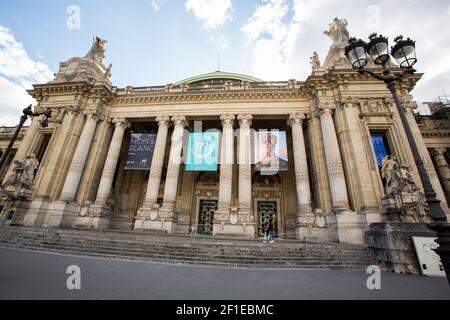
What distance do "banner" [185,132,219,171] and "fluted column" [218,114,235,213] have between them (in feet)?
2.39

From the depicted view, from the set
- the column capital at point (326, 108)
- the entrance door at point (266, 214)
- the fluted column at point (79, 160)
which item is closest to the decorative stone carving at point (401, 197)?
the column capital at point (326, 108)

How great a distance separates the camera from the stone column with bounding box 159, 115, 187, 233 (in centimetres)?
1337

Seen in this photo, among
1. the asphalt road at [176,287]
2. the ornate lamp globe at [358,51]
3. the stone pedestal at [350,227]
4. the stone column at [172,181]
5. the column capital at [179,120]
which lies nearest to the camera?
the asphalt road at [176,287]

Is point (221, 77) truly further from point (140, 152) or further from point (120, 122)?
point (140, 152)

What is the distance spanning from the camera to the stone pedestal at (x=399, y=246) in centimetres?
709

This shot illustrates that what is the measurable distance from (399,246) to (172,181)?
12761 mm

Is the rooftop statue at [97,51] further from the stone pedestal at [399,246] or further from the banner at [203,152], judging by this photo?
the stone pedestal at [399,246]

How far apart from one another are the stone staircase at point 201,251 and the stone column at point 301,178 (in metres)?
3.41

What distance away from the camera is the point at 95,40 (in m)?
19.3

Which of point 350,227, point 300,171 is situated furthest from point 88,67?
point 350,227

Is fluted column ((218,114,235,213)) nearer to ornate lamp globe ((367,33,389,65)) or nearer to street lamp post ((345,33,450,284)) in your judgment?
street lamp post ((345,33,450,284))

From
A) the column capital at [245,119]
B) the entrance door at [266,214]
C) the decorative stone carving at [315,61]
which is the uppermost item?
the decorative stone carving at [315,61]
